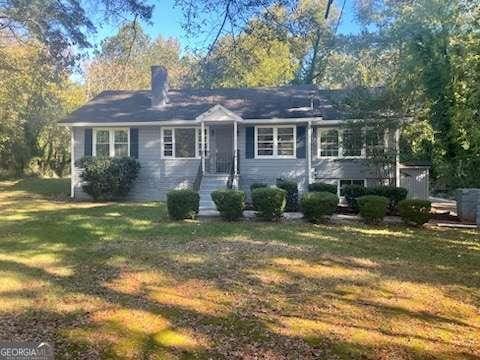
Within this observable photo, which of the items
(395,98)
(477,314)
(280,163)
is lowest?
(477,314)

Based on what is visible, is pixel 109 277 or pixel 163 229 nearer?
pixel 109 277

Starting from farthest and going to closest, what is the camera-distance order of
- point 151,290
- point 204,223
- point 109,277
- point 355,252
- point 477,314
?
point 204,223 < point 355,252 < point 109,277 < point 151,290 < point 477,314

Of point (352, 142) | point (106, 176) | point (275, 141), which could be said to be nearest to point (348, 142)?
point (352, 142)

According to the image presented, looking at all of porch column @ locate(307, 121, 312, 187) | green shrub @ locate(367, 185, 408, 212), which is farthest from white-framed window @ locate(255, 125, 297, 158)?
green shrub @ locate(367, 185, 408, 212)

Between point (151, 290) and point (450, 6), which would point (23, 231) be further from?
point (450, 6)

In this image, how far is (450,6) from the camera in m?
17.1

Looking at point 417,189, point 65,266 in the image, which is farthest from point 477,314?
point 417,189

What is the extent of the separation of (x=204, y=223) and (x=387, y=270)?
5.74 meters

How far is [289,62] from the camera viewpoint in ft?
111

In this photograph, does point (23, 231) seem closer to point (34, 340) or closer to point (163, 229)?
point (163, 229)

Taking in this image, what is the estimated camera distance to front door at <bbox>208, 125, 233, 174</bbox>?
20.2 meters

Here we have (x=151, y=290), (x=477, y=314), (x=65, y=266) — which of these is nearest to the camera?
(x=477, y=314)

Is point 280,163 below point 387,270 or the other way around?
the other way around

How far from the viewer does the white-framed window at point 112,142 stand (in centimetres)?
2042
